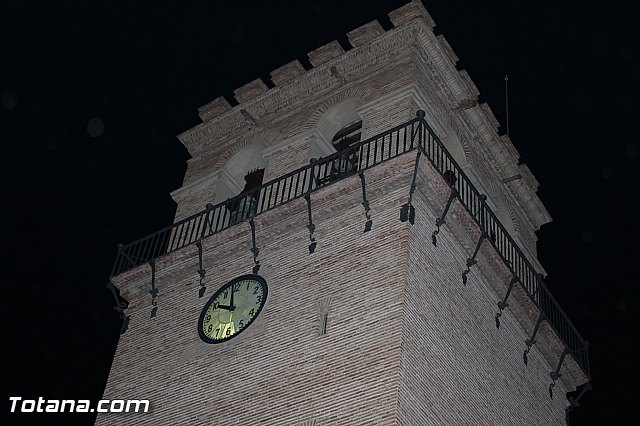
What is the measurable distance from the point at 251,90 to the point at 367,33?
9.94 ft

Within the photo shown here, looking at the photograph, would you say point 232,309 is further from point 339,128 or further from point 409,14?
point 409,14

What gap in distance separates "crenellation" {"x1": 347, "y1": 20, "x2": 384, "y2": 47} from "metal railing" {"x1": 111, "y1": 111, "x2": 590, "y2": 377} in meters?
2.87

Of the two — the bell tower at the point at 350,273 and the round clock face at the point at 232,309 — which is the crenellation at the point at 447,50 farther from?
the round clock face at the point at 232,309

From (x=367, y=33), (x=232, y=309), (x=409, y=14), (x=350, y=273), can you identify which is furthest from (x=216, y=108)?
(x=350, y=273)

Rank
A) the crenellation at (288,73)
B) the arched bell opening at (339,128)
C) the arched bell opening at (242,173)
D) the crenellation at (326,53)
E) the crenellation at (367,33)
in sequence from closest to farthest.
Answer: the arched bell opening at (339,128)
the crenellation at (367,33)
the arched bell opening at (242,173)
the crenellation at (326,53)
the crenellation at (288,73)

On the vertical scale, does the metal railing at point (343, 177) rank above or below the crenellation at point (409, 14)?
below

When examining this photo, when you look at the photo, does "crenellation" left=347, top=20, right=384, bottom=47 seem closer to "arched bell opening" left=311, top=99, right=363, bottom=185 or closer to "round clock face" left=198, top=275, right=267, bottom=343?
"arched bell opening" left=311, top=99, right=363, bottom=185

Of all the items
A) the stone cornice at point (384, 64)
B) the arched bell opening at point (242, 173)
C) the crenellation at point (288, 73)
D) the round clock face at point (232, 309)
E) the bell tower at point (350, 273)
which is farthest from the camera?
the crenellation at point (288, 73)

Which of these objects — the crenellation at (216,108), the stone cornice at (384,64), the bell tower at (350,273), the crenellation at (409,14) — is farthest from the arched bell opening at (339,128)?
the crenellation at (216,108)

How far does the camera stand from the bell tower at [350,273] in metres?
15.8

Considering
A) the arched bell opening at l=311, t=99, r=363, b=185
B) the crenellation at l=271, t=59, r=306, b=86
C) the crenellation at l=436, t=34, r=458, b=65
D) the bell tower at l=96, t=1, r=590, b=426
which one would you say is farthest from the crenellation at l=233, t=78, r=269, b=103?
the crenellation at l=436, t=34, r=458, b=65

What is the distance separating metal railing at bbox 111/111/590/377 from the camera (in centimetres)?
1834

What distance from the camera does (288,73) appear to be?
2245cm

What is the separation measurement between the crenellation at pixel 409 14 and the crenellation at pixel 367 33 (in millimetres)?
368
